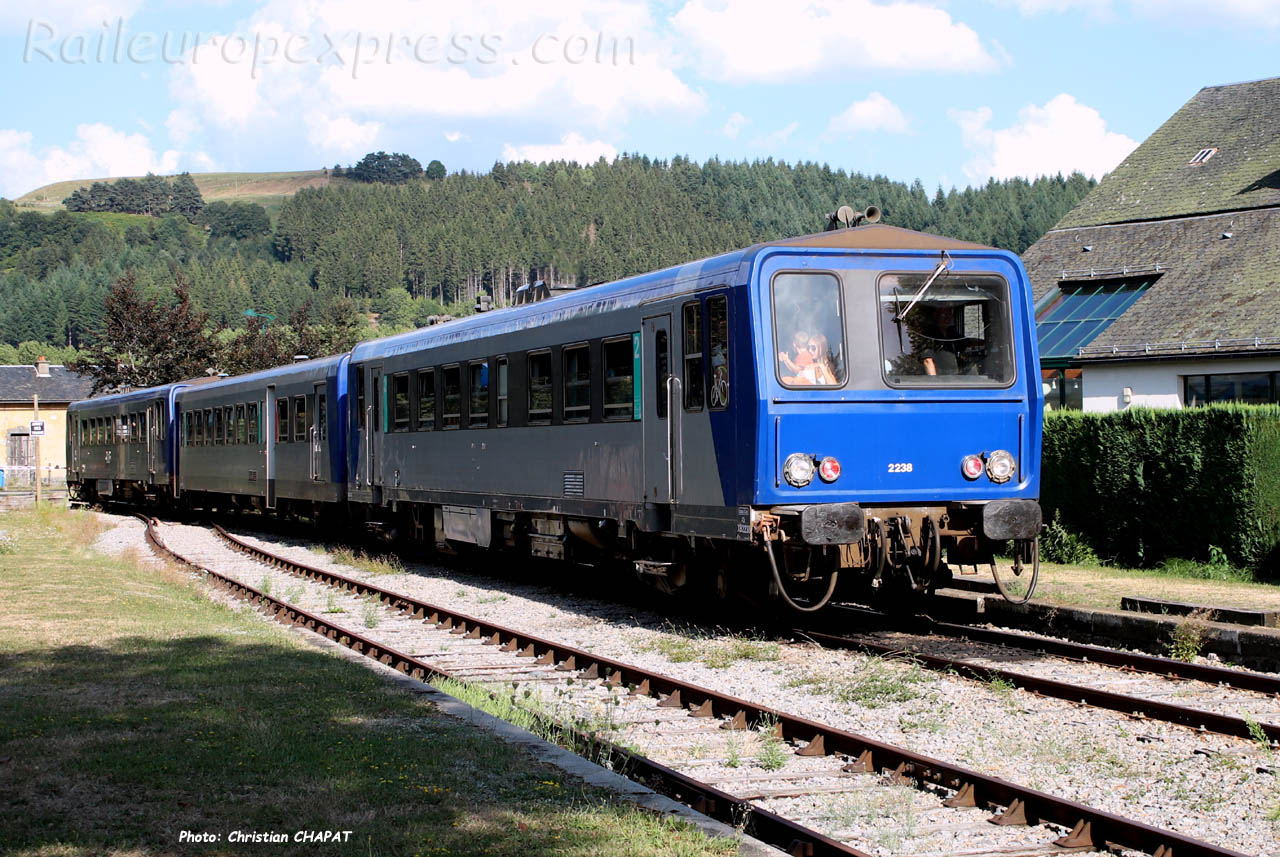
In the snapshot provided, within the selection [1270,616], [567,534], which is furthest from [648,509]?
[1270,616]

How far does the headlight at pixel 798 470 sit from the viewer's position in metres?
10.9

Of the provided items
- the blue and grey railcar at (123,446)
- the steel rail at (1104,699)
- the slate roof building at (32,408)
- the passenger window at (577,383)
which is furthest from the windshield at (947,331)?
the slate roof building at (32,408)

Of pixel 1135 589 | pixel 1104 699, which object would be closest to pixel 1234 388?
pixel 1135 589

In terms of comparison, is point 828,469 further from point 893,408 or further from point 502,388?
point 502,388

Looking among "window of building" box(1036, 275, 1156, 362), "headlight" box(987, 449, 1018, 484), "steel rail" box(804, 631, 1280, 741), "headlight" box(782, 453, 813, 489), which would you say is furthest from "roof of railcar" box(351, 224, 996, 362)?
"window of building" box(1036, 275, 1156, 362)

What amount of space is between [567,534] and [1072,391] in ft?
50.7

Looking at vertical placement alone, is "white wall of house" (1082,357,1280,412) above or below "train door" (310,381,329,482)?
above

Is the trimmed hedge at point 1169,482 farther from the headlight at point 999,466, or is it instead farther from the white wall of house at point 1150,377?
the white wall of house at point 1150,377

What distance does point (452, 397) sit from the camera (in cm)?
1755

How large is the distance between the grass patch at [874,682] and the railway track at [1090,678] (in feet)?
0.80

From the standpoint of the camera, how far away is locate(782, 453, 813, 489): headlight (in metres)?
10.9

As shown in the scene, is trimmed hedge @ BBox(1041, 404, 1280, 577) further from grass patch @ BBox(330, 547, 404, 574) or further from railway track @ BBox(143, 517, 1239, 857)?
grass patch @ BBox(330, 547, 404, 574)

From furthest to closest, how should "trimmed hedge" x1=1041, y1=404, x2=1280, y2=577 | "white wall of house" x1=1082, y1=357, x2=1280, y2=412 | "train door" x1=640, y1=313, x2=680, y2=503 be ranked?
"white wall of house" x1=1082, y1=357, x2=1280, y2=412, "trimmed hedge" x1=1041, y1=404, x2=1280, y2=577, "train door" x1=640, y1=313, x2=680, y2=503

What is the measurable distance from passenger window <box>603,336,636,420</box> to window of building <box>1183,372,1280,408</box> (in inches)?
533
